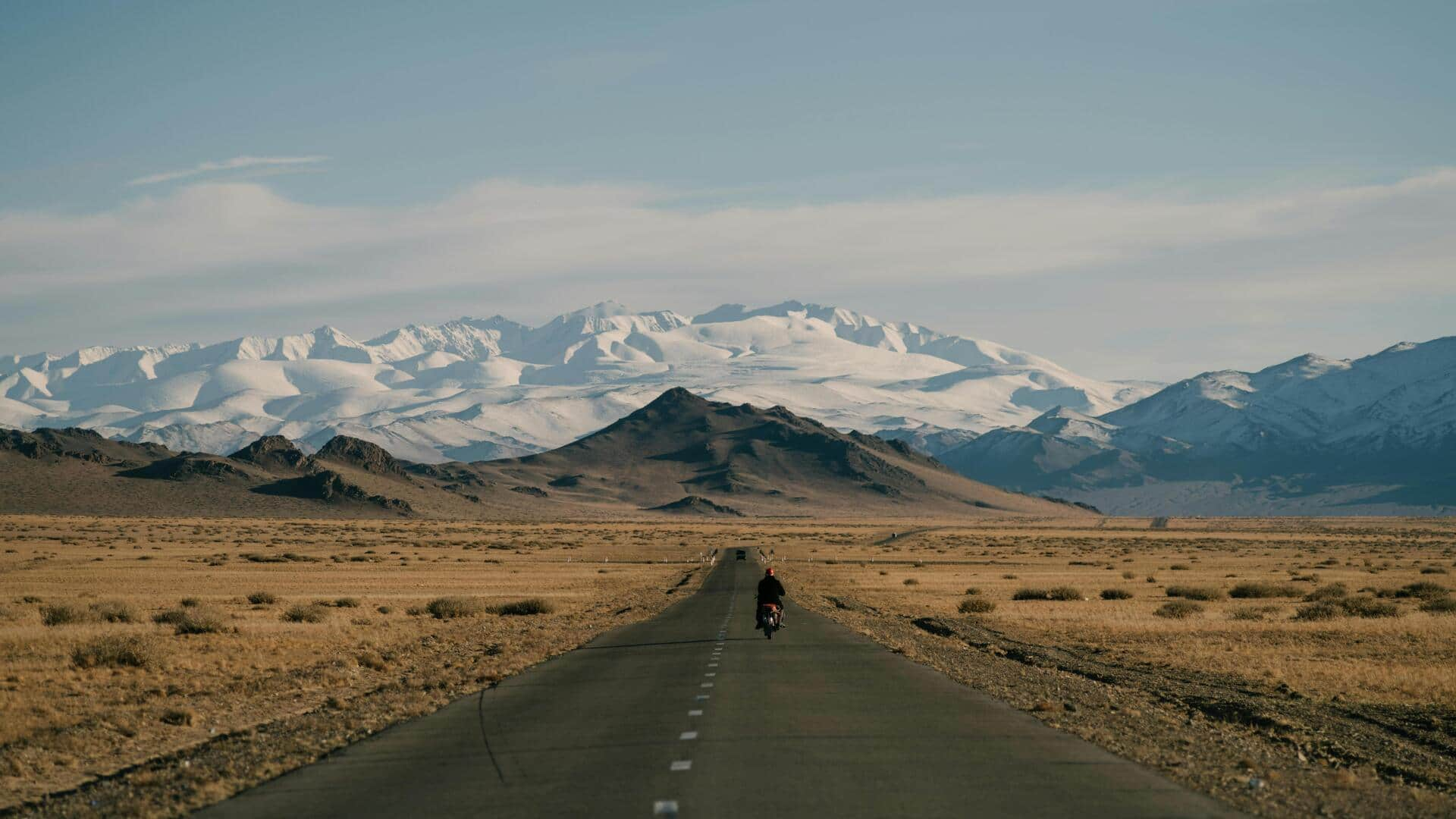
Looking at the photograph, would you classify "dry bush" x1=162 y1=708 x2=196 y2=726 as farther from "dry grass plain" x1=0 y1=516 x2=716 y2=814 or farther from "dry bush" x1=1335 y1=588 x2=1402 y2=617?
"dry bush" x1=1335 y1=588 x2=1402 y2=617

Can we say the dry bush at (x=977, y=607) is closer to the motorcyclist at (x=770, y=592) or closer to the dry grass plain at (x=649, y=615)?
the dry grass plain at (x=649, y=615)

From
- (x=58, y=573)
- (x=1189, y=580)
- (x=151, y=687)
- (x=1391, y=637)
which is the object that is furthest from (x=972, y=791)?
(x=58, y=573)

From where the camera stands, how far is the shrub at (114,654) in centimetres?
2905

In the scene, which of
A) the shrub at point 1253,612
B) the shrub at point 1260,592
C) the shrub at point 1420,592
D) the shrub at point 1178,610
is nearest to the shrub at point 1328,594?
the shrub at point 1260,592

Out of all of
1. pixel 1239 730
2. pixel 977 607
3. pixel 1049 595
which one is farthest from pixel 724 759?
pixel 1049 595

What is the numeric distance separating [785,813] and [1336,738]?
441 inches

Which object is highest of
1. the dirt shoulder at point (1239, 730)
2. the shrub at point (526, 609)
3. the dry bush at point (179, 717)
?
the dirt shoulder at point (1239, 730)

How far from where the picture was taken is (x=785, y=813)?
12.5 m

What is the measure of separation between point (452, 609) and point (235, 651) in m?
13.9

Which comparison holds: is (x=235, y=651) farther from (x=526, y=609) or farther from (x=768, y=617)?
(x=526, y=609)

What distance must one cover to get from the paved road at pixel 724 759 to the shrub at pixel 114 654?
975 centimetres

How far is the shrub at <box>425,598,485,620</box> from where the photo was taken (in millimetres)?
46062

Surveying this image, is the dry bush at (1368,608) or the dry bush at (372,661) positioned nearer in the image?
the dry bush at (372,661)

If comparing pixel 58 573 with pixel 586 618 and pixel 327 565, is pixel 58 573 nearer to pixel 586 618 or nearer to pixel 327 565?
pixel 327 565
